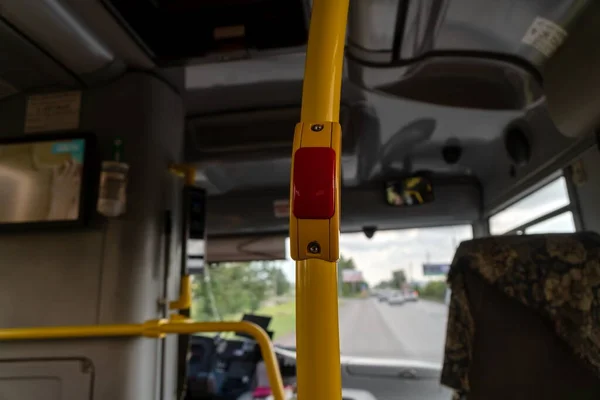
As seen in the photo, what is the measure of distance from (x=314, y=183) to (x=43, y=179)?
1.85 meters

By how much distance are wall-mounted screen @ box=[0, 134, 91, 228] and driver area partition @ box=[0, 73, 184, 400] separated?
75 millimetres

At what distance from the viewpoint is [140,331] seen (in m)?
1.68

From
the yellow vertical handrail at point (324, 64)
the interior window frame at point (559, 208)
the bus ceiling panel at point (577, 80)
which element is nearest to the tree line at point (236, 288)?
the interior window frame at point (559, 208)

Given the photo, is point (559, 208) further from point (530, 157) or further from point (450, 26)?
point (450, 26)

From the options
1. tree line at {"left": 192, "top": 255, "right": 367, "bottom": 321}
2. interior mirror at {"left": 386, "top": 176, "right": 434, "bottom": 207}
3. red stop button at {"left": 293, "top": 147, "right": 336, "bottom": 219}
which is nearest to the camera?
red stop button at {"left": 293, "top": 147, "right": 336, "bottom": 219}

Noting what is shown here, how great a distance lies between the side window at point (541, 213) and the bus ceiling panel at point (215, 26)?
5.12 ft

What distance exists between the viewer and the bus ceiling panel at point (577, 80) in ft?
5.38

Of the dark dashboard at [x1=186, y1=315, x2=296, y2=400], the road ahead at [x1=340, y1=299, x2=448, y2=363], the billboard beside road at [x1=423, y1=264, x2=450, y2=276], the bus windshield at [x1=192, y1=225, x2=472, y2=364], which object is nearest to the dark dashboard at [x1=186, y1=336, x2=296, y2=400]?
the dark dashboard at [x1=186, y1=315, x2=296, y2=400]

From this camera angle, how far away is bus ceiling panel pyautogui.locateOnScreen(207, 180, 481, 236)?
3826 millimetres

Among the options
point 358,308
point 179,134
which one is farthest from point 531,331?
point 358,308

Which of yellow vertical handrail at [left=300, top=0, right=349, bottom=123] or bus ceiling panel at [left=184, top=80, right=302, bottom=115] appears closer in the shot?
yellow vertical handrail at [left=300, top=0, right=349, bottom=123]

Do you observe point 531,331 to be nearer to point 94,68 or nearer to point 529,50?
point 529,50

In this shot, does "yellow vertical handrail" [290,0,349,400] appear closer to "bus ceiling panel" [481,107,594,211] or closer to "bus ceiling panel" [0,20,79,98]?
"bus ceiling panel" [0,20,79,98]

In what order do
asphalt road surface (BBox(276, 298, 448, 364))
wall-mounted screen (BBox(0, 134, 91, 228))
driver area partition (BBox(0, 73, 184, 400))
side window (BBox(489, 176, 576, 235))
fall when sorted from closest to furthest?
driver area partition (BBox(0, 73, 184, 400))
wall-mounted screen (BBox(0, 134, 91, 228))
side window (BBox(489, 176, 576, 235))
asphalt road surface (BBox(276, 298, 448, 364))
